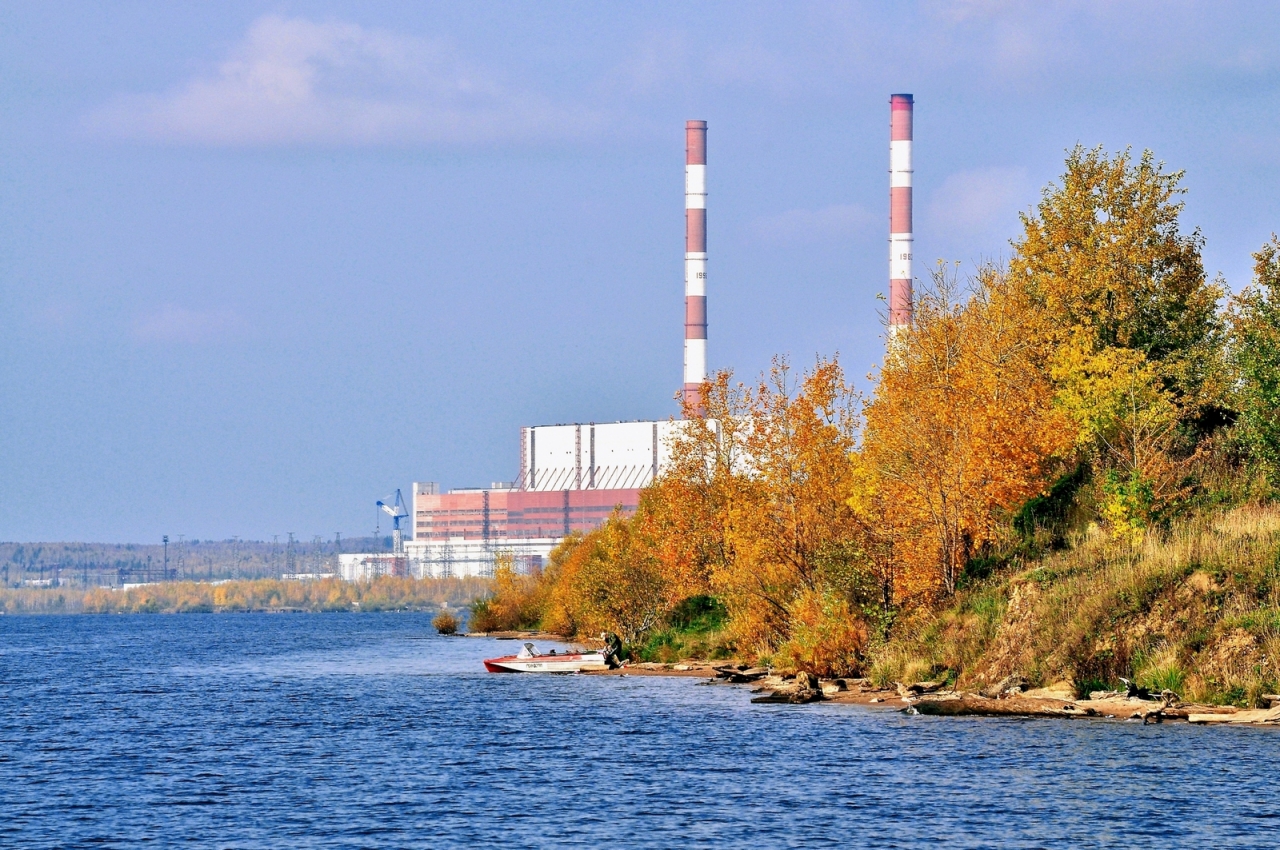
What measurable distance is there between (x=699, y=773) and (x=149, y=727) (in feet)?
84.6

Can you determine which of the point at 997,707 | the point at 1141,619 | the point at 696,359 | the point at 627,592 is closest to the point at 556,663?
the point at 627,592

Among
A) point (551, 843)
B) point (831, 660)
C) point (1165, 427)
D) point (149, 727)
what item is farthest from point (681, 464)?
point (551, 843)

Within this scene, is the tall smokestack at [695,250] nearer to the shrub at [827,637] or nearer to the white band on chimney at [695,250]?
the white band on chimney at [695,250]

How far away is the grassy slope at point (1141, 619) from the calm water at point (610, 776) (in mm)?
3212

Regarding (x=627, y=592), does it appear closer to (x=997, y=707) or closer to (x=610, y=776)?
(x=997, y=707)

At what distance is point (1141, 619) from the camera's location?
51.2 meters

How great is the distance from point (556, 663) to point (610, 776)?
40434mm

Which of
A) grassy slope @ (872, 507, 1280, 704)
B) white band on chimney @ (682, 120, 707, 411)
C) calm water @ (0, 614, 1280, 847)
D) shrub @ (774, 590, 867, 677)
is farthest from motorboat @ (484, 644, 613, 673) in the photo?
white band on chimney @ (682, 120, 707, 411)

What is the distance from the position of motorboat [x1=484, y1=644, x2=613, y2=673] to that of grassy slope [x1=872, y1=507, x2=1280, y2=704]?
1014 inches

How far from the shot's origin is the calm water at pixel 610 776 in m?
33.9

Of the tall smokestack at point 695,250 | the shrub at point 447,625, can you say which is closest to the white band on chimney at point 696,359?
the tall smokestack at point 695,250

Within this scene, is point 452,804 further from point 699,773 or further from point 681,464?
point 681,464

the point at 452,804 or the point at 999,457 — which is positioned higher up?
the point at 999,457

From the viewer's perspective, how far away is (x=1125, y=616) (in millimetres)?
51594
